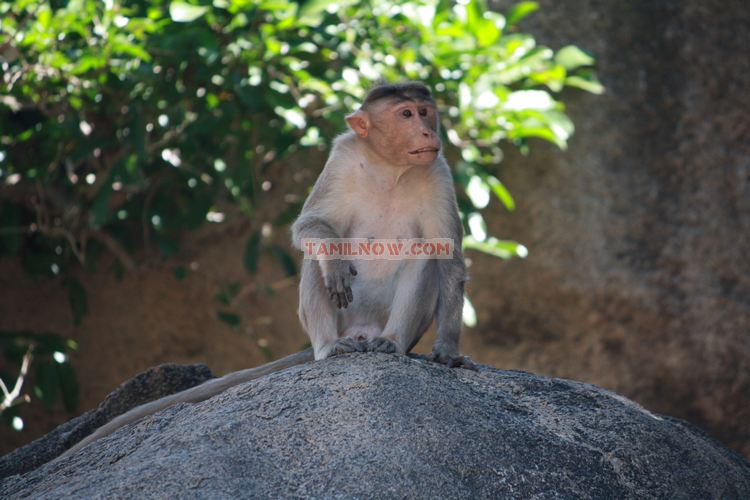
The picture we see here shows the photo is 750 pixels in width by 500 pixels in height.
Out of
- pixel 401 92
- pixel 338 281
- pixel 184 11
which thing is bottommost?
pixel 338 281

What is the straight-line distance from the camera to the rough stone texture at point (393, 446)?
134 inches

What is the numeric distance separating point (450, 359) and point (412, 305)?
398 mm

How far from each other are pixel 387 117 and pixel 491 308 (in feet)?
11.3

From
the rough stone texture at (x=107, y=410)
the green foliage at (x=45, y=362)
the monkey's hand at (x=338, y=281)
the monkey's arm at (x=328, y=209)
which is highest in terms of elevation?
the monkey's arm at (x=328, y=209)

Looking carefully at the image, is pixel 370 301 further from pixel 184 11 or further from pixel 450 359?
pixel 184 11

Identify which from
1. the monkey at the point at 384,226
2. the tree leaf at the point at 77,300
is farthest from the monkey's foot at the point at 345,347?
the tree leaf at the point at 77,300

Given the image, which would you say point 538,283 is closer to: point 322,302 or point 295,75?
point 295,75

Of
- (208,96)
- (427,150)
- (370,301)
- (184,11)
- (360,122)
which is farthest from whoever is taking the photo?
(208,96)

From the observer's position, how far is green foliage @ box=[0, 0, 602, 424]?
6.17 metres

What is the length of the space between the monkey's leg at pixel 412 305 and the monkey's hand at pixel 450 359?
213 mm

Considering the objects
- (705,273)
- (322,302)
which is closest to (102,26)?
(322,302)

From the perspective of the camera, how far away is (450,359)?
4473 mm

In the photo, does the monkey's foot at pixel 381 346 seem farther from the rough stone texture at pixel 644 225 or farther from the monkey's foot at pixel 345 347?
the rough stone texture at pixel 644 225

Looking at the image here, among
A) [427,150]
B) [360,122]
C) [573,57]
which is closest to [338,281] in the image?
[427,150]
